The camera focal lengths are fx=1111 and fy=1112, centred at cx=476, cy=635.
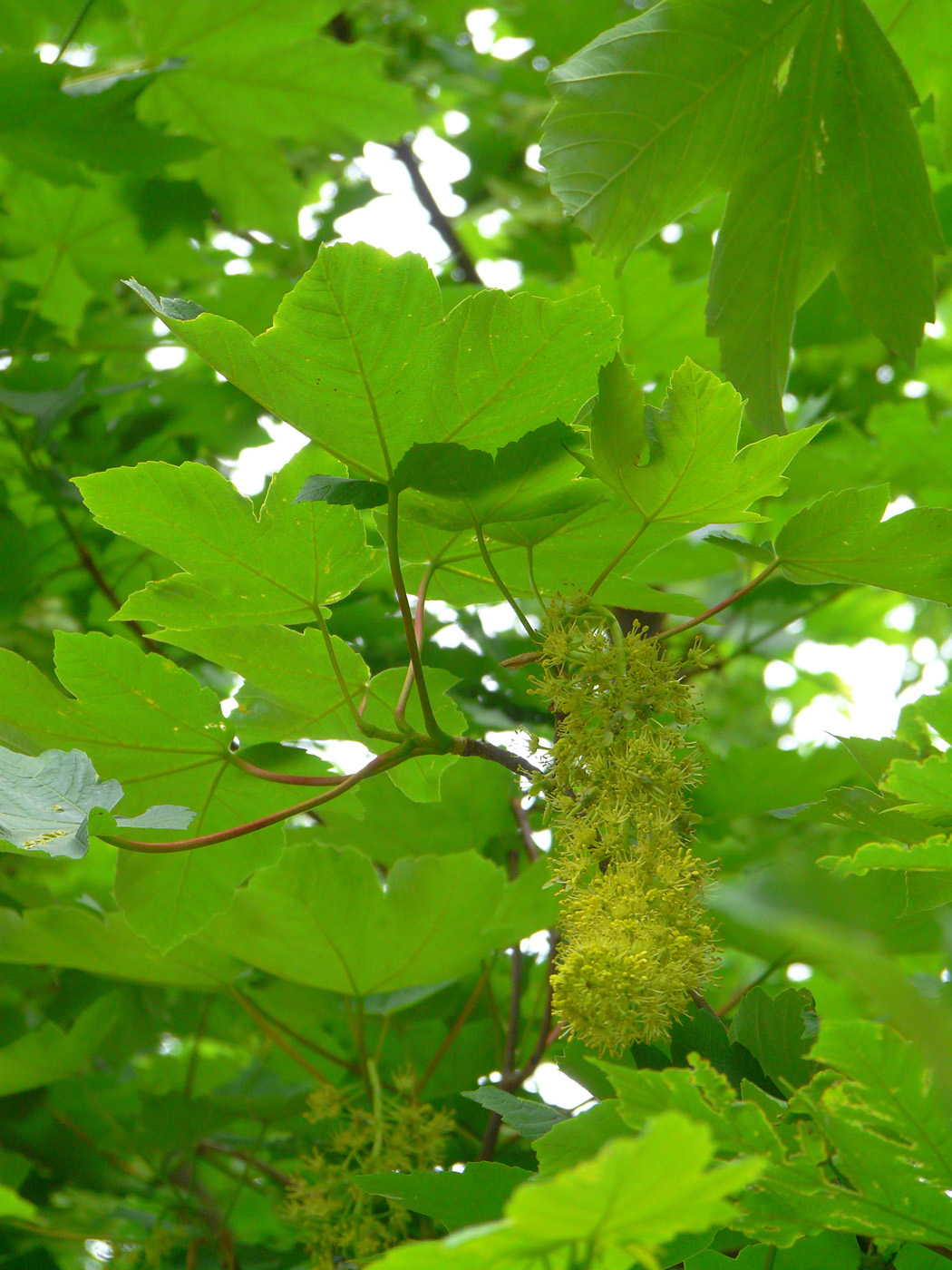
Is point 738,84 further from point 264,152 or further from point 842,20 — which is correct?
point 264,152

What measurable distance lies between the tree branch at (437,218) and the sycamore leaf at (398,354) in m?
1.07

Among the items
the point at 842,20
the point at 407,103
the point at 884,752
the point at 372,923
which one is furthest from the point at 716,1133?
the point at 407,103

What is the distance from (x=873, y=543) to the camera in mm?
745

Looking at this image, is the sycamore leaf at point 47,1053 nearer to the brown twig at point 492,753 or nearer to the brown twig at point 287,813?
the brown twig at point 287,813

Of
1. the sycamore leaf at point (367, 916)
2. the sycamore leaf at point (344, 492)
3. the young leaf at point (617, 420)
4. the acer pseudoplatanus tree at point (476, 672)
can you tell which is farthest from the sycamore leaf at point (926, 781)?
the sycamore leaf at point (367, 916)

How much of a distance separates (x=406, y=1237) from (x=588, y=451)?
2.31 feet

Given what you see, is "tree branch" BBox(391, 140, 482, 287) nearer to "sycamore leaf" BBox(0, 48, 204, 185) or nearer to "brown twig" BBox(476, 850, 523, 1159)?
"sycamore leaf" BBox(0, 48, 204, 185)

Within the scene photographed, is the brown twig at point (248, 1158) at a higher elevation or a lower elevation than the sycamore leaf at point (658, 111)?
lower

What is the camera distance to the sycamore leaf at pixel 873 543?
73cm

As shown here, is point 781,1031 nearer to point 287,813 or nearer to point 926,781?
point 926,781

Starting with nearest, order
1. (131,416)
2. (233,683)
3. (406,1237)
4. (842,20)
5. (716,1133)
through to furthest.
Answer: (716,1133), (406,1237), (842,20), (131,416), (233,683)

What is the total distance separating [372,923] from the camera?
103cm

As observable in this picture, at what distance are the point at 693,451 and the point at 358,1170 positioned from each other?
28.7 inches

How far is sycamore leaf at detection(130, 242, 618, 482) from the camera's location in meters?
0.68
